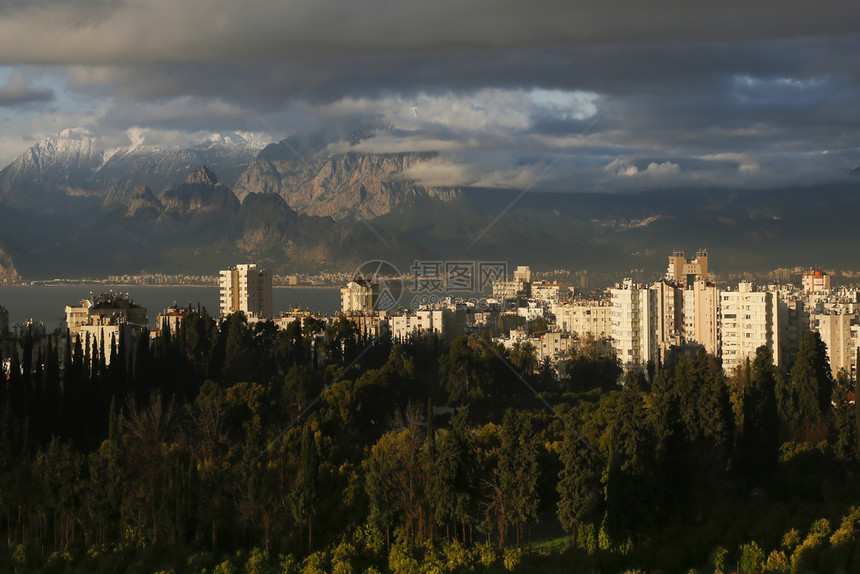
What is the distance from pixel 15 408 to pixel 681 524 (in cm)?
1726

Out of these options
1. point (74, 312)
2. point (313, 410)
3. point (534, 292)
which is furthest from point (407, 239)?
point (313, 410)

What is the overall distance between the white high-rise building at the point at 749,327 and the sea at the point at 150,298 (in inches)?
2178

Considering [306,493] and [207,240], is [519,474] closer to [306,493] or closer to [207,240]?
[306,493]

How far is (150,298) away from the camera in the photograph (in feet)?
471

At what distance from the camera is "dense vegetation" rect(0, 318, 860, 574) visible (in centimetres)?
2062

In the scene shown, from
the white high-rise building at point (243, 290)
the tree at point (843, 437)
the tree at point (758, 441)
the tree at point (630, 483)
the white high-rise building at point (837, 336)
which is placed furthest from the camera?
the white high-rise building at point (243, 290)

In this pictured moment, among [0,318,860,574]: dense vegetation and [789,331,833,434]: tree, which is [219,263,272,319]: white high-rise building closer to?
[789,331,833,434]: tree

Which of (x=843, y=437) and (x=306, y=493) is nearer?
(x=306, y=493)

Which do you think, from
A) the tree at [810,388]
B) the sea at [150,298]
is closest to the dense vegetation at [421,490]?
the tree at [810,388]

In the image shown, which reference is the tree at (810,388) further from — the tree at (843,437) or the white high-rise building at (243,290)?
the white high-rise building at (243,290)

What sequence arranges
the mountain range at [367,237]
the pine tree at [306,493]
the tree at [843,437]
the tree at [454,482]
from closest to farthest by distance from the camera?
the tree at [454,482] → the pine tree at [306,493] → the tree at [843,437] → the mountain range at [367,237]

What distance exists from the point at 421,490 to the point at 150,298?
12619cm

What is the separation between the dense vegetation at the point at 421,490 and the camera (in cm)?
2062

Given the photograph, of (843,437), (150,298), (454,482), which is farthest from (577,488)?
(150,298)
